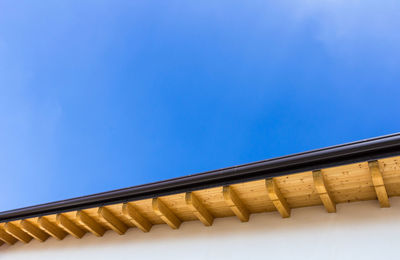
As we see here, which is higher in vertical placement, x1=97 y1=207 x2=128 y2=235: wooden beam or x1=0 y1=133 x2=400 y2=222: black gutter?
x1=0 y1=133 x2=400 y2=222: black gutter

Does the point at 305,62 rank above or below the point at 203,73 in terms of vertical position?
below

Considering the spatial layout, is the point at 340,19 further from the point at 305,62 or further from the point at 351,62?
the point at 305,62

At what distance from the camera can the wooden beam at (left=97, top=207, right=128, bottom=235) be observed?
434cm

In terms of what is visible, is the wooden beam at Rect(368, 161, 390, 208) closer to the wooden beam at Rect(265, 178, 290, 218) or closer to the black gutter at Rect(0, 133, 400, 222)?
the black gutter at Rect(0, 133, 400, 222)

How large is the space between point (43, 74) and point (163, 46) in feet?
43.9

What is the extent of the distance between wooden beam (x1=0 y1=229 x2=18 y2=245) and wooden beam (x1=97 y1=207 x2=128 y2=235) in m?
3.01

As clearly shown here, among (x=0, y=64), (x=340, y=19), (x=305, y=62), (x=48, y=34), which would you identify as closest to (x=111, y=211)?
(x=340, y=19)

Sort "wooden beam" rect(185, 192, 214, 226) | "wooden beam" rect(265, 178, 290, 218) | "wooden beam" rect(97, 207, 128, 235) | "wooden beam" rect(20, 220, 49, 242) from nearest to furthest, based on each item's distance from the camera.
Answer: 1. "wooden beam" rect(265, 178, 290, 218)
2. "wooden beam" rect(185, 192, 214, 226)
3. "wooden beam" rect(97, 207, 128, 235)
4. "wooden beam" rect(20, 220, 49, 242)

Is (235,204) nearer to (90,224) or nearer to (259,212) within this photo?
(259,212)

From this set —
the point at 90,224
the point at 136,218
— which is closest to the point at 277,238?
the point at 136,218

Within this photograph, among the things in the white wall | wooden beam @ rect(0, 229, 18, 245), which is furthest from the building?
wooden beam @ rect(0, 229, 18, 245)

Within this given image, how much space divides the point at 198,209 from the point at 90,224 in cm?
207

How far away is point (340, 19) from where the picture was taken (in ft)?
58.9

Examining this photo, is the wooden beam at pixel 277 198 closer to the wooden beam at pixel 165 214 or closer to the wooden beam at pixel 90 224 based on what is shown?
the wooden beam at pixel 165 214
